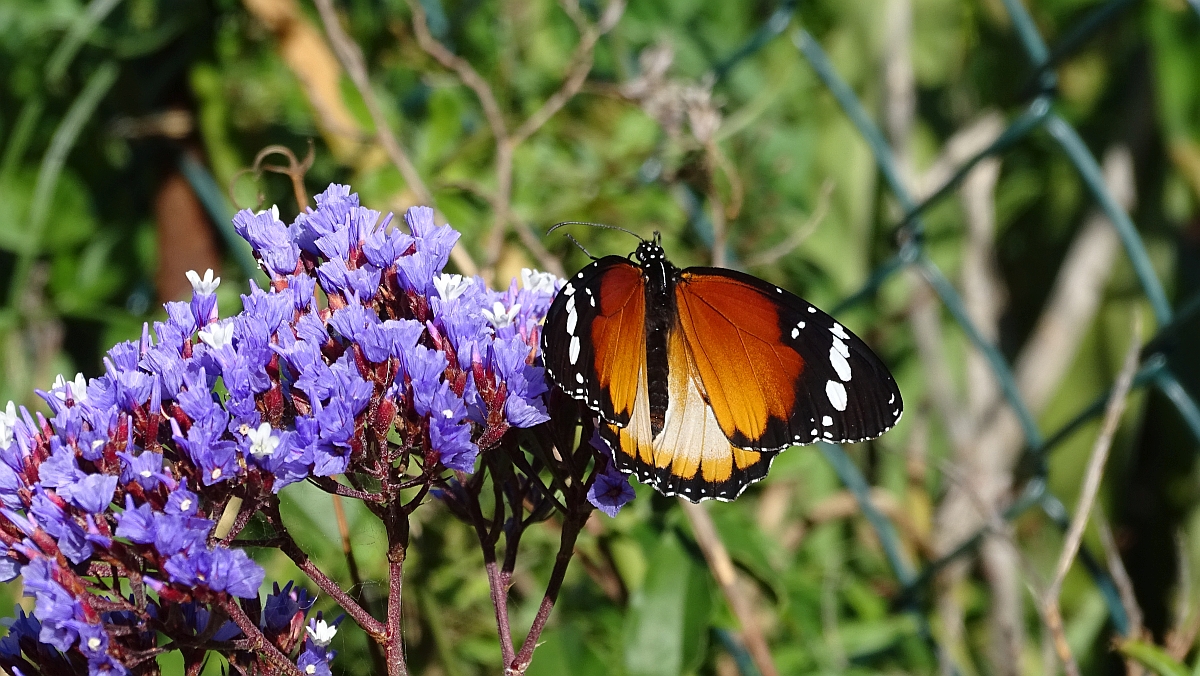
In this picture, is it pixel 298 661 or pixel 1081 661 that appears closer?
pixel 298 661

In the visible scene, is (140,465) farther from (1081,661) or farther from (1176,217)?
(1176,217)

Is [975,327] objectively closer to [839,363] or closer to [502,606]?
[839,363]

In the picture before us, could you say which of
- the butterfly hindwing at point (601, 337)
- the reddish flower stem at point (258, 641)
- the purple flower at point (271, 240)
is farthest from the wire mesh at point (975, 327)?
the reddish flower stem at point (258, 641)

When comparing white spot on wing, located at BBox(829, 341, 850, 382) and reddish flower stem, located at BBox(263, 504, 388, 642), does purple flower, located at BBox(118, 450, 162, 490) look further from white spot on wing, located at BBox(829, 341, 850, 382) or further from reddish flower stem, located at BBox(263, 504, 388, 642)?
white spot on wing, located at BBox(829, 341, 850, 382)

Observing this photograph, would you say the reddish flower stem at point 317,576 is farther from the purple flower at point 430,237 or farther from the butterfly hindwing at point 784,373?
the butterfly hindwing at point 784,373

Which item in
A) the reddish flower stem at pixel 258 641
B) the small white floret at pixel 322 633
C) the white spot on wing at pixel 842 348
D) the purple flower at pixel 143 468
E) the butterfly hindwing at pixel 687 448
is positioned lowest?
the reddish flower stem at pixel 258 641

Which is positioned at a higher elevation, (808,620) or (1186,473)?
(1186,473)

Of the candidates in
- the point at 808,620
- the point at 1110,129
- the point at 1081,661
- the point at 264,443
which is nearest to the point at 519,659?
the point at 264,443
